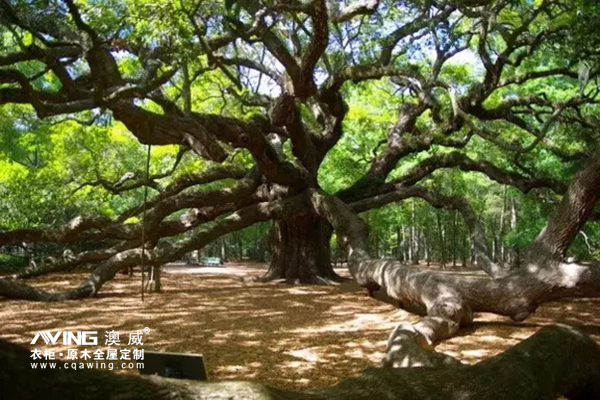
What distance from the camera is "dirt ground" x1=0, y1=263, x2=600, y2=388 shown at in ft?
17.8

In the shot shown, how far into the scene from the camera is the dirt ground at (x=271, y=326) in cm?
542

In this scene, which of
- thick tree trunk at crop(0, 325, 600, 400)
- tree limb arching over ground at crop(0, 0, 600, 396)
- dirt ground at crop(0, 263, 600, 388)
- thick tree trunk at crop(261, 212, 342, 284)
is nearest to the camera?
thick tree trunk at crop(0, 325, 600, 400)

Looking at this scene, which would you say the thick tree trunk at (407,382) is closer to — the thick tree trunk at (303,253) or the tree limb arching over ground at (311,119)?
the tree limb arching over ground at (311,119)

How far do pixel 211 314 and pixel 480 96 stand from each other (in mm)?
9091

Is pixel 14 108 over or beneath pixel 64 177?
over

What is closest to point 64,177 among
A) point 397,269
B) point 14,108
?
point 14,108

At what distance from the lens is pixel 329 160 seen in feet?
72.9

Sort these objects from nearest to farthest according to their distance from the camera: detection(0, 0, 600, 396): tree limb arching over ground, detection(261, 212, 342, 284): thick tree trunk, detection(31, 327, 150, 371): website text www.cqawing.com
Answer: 1. detection(31, 327, 150, 371): website text www.cqawing.com
2. detection(0, 0, 600, 396): tree limb arching over ground
3. detection(261, 212, 342, 284): thick tree trunk

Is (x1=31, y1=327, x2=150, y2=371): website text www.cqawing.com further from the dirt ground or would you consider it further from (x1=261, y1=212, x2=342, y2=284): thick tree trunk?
(x1=261, y1=212, x2=342, y2=284): thick tree trunk

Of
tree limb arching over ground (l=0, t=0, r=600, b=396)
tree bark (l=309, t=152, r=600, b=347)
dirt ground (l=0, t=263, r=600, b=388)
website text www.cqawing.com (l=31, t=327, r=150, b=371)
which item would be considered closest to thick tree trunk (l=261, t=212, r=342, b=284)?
tree limb arching over ground (l=0, t=0, r=600, b=396)

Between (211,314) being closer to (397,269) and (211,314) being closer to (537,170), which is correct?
(397,269)

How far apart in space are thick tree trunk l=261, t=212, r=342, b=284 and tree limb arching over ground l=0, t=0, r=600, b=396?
45 mm

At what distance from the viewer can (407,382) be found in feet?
8.01

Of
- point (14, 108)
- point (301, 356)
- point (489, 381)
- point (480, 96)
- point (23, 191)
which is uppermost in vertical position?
point (14, 108)
